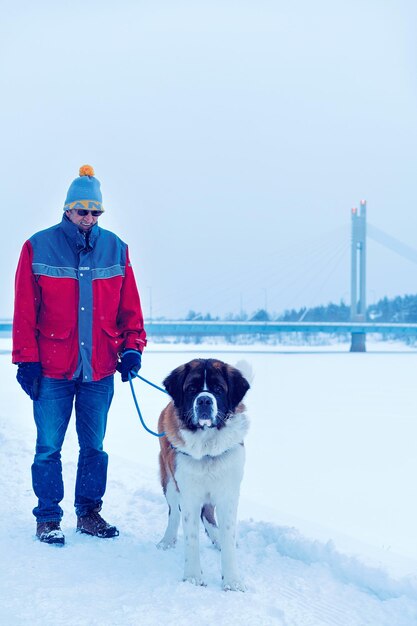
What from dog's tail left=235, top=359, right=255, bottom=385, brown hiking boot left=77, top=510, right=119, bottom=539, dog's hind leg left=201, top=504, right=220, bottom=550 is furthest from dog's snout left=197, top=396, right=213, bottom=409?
brown hiking boot left=77, top=510, right=119, bottom=539

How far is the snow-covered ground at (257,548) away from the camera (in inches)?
93.2

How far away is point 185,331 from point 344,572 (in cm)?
3416

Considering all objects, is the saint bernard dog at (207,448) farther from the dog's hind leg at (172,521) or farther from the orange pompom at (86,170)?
the orange pompom at (86,170)

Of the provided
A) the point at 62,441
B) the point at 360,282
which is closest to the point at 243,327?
the point at 360,282

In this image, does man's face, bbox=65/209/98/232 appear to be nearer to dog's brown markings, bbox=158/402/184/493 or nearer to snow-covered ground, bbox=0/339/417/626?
dog's brown markings, bbox=158/402/184/493

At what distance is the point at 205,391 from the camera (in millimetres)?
2742

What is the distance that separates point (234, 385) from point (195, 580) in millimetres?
875

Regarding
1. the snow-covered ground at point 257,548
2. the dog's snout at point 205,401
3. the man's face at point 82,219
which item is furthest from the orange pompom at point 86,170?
the snow-covered ground at point 257,548

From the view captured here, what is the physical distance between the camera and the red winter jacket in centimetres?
313

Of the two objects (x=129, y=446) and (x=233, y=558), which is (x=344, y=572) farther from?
(x=129, y=446)

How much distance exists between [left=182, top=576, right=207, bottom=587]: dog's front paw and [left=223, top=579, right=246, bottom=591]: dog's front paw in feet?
0.33

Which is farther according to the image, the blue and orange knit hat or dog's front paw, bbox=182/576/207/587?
the blue and orange knit hat

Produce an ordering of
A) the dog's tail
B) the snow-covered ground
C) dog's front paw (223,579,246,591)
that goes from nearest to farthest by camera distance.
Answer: the snow-covered ground, dog's front paw (223,579,246,591), the dog's tail

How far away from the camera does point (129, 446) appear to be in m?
6.36
